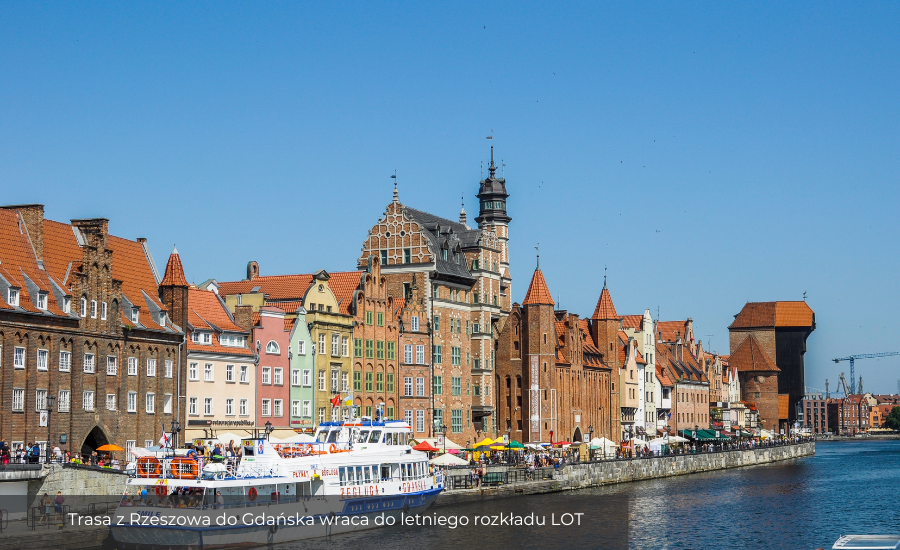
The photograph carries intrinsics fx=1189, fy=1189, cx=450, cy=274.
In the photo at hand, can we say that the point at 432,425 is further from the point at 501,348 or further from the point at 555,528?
the point at 555,528

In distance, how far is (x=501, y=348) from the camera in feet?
416

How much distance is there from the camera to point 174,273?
8512cm

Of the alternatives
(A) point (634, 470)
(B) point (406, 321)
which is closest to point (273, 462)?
(B) point (406, 321)

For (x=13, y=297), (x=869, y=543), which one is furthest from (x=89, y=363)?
(x=869, y=543)

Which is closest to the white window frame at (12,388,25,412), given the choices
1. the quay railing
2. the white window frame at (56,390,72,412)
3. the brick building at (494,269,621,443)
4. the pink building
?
the white window frame at (56,390,72,412)

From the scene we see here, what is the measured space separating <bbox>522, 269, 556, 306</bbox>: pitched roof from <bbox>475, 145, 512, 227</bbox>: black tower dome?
325 inches

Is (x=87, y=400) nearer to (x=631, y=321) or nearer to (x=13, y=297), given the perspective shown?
(x=13, y=297)

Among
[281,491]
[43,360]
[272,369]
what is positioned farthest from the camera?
[272,369]

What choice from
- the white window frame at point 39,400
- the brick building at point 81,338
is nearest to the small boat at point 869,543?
the brick building at point 81,338

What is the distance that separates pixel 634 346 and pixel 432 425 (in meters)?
55.2

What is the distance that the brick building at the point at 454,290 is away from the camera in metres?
113

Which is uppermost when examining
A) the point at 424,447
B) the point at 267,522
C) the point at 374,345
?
the point at 374,345

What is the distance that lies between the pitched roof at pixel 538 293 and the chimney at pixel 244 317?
41.7 metres

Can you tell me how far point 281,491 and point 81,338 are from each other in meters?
18.7
